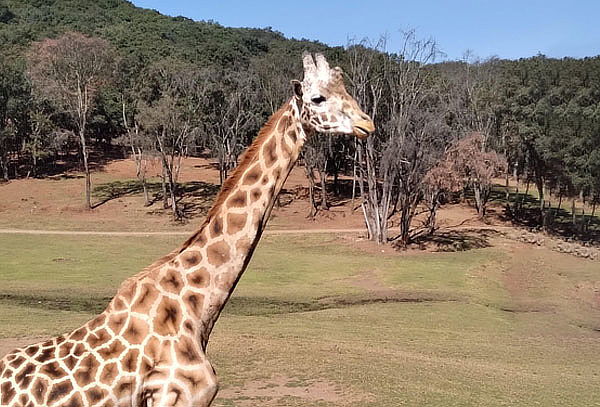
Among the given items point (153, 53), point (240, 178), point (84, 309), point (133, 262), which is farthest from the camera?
point (153, 53)

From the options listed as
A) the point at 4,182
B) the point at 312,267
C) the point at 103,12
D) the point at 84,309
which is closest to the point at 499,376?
the point at 84,309

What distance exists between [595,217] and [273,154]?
187 ft

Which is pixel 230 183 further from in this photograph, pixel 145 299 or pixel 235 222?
pixel 145 299

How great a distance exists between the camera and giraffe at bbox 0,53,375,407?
19.1ft

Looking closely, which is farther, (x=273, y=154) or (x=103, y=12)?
(x=103, y=12)

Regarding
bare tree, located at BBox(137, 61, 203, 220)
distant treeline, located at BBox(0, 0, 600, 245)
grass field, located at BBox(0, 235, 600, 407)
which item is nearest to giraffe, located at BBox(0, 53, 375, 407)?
grass field, located at BBox(0, 235, 600, 407)

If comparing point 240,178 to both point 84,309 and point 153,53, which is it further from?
point 153,53

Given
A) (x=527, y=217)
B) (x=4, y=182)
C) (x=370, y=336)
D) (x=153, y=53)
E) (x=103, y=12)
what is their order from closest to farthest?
1. (x=370, y=336)
2. (x=527, y=217)
3. (x=4, y=182)
4. (x=153, y=53)
5. (x=103, y=12)

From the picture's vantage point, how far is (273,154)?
268 inches

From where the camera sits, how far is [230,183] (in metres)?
6.76

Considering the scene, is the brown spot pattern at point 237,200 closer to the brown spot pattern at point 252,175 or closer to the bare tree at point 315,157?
the brown spot pattern at point 252,175

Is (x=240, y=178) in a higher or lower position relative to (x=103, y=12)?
lower

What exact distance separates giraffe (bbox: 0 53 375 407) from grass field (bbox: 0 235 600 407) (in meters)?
5.23

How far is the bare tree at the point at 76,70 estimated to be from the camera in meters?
50.5
